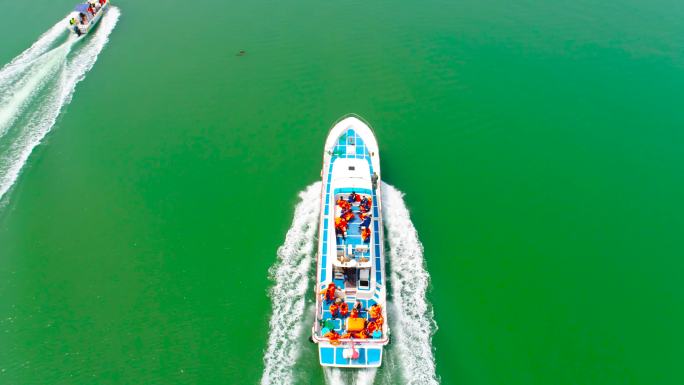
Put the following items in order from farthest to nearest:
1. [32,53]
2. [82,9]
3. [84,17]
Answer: [82,9] < [84,17] < [32,53]

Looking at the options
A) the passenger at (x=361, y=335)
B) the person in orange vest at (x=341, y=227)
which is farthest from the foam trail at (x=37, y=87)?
the passenger at (x=361, y=335)

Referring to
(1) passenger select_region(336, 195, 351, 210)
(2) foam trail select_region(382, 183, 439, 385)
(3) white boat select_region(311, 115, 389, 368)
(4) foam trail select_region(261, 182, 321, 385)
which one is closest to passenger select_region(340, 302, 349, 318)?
(3) white boat select_region(311, 115, 389, 368)

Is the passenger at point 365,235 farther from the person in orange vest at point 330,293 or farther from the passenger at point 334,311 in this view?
the passenger at point 334,311

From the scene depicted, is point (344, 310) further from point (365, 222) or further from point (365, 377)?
point (365, 222)

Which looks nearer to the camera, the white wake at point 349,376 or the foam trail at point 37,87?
the white wake at point 349,376

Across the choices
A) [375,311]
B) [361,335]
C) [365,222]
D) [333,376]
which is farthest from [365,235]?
[333,376]
